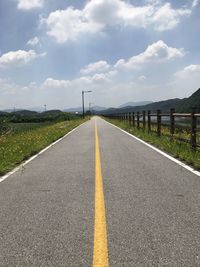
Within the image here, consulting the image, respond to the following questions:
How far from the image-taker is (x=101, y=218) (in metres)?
5.60

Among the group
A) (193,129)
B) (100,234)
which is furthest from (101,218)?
(193,129)

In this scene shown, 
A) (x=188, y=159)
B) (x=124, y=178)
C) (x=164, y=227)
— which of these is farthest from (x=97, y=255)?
(x=188, y=159)

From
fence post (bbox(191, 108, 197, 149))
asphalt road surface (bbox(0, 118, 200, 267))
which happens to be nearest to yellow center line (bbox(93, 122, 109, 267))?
asphalt road surface (bbox(0, 118, 200, 267))

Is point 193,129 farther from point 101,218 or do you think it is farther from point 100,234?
point 100,234

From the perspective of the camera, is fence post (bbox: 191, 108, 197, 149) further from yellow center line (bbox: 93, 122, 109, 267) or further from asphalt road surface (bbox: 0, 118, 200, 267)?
yellow center line (bbox: 93, 122, 109, 267)

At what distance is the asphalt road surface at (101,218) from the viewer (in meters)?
4.14

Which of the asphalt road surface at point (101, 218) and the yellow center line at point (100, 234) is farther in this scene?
the asphalt road surface at point (101, 218)

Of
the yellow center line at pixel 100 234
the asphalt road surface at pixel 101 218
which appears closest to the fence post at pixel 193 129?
the asphalt road surface at pixel 101 218

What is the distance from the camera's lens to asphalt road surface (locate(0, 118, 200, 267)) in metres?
4.14

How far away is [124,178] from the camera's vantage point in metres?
8.83

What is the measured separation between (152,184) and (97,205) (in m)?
2.07

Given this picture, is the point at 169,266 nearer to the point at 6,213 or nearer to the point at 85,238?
the point at 85,238

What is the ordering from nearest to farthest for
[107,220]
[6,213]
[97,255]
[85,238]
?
[97,255] < [85,238] < [107,220] < [6,213]

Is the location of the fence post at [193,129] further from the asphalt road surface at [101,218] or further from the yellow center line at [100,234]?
the yellow center line at [100,234]
